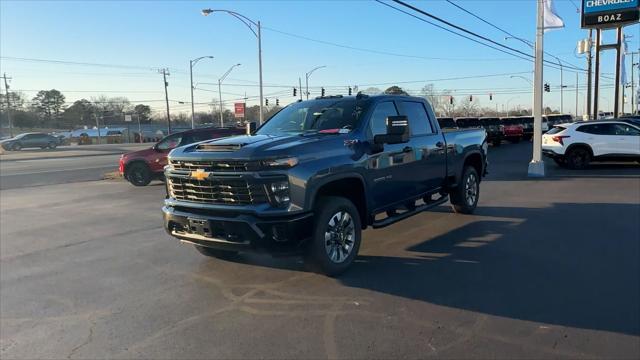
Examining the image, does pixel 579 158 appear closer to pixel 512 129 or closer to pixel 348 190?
pixel 348 190

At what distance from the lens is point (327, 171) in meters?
5.55

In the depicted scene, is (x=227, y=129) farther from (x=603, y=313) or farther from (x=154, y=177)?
(x=603, y=313)

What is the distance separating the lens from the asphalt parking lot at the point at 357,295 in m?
4.09

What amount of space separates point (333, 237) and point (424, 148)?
A: 2525 millimetres

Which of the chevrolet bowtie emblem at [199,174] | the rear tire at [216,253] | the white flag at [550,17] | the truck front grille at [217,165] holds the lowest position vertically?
the rear tire at [216,253]

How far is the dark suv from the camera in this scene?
57.6 meters

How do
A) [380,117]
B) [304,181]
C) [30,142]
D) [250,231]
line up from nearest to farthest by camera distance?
[250,231] < [304,181] < [380,117] < [30,142]

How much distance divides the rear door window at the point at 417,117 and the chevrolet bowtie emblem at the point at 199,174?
126 inches

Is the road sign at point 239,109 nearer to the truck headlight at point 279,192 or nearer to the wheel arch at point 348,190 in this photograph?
the wheel arch at point 348,190

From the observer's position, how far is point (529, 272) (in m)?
5.71

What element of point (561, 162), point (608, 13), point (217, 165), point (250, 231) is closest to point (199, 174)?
point (217, 165)

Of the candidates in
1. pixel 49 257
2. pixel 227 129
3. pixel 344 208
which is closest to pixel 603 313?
pixel 344 208

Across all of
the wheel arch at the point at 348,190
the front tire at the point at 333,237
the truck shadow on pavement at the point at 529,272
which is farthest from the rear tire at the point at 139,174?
the front tire at the point at 333,237

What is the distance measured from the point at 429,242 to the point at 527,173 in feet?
33.1
